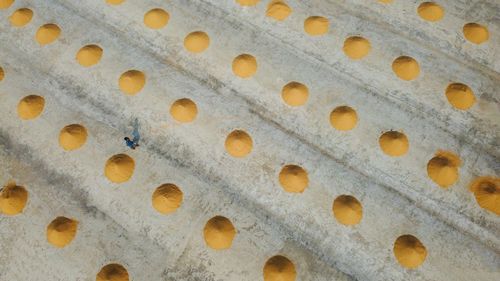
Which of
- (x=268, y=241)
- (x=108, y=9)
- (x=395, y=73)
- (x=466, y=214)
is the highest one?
(x=395, y=73)

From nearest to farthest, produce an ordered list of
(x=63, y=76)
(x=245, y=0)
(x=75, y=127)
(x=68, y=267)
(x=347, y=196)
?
(x=68, y=267)
(x=347, y=196)
(x=75, y=127)
(x=63, y=76)
(x=245, y=0)

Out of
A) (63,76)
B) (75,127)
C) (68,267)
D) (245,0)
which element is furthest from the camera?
(245,0)

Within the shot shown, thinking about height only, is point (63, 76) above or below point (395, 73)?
below

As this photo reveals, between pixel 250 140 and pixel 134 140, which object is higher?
pixel 250 140

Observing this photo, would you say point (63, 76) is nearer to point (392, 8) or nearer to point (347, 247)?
point (347, 247)

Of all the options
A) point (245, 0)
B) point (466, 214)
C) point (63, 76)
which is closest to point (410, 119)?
point (466, 214)

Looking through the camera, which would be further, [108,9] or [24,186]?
[108,9]

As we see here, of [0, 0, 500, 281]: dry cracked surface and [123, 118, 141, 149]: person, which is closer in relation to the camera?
[0, 0, 500, 281]: dry cracked surface

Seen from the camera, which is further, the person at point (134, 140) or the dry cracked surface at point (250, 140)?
the person at point (134, 140)
